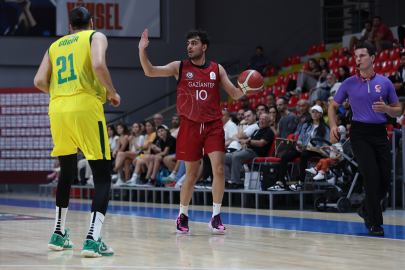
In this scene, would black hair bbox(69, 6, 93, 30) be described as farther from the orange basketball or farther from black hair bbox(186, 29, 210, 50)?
the orange basketball

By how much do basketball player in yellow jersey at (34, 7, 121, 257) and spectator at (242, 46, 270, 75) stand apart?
1308cm

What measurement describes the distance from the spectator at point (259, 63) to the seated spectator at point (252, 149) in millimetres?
8117

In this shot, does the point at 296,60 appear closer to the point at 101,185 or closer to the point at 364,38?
the point at 364,38

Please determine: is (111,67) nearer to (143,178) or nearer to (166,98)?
(166,98)

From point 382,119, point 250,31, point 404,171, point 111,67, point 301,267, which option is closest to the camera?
point 301,267

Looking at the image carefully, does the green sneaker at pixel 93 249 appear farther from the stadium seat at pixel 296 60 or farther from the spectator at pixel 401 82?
the stadium seat at pixel 296 60

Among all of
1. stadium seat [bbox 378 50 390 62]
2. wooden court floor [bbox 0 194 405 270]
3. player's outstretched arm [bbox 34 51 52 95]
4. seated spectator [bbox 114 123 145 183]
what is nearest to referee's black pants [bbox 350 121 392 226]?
wooden court floor [bbox 0 194 405 270]

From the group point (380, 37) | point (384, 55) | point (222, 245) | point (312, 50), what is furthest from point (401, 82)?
point (312, 50)

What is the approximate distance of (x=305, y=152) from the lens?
7762 mm

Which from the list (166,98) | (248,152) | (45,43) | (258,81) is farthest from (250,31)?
(258,81)

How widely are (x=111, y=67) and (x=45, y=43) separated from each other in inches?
78.8

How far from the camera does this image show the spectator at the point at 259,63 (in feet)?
53.9

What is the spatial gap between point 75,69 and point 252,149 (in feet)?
17.8

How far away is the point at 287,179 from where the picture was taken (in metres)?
8.53
